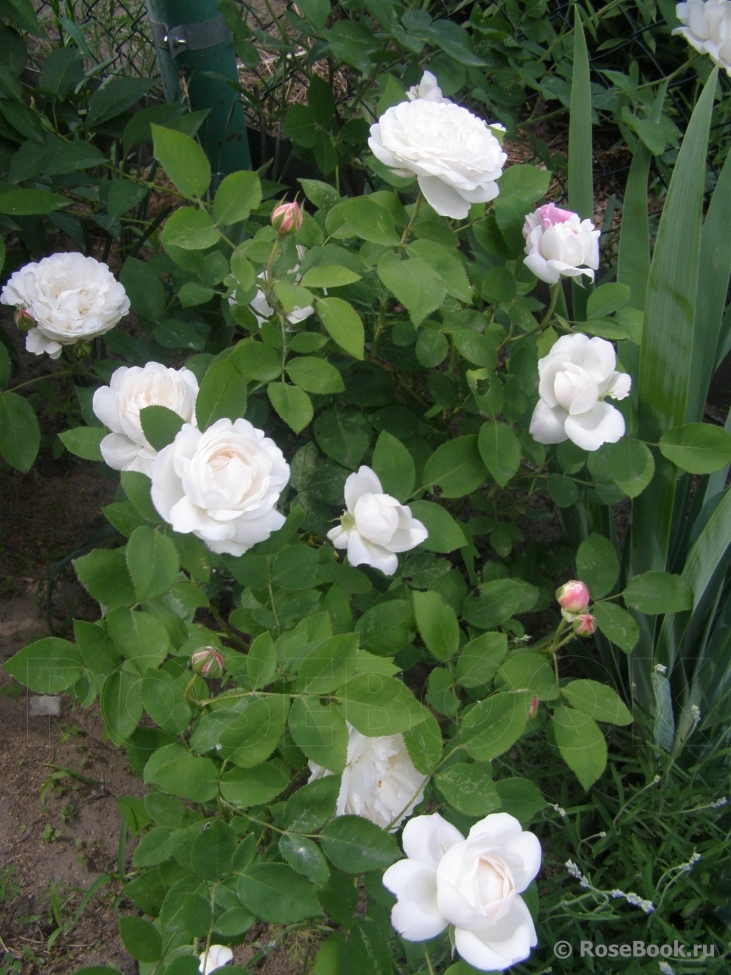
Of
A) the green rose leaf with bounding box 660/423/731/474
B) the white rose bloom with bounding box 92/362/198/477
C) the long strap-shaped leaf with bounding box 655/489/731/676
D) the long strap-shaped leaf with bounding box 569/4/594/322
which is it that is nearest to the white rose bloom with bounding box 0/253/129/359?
the white rose bloom with bounding box 92/362/198/477

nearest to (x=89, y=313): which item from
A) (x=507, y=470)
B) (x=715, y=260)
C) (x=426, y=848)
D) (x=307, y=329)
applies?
(x=307, y=329)

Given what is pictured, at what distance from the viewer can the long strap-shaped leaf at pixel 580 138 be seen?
1283 mm

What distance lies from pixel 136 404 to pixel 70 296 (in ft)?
1.34

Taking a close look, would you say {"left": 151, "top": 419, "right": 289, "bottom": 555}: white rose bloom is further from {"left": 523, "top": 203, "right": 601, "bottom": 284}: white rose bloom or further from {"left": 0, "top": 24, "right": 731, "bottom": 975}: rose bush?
{"left": 523, "top": 203, "right": 601, "bottom": 284}: white rose bloom

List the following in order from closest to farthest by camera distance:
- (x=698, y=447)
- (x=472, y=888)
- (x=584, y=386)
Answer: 1. (x=472, y=888)
2. (x=584, y=386)
3. (x=698, y=447)

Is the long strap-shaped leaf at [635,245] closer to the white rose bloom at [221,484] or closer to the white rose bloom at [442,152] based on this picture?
the white rose bloom at [442,152]

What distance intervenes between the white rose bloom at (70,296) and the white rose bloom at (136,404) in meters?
0.33

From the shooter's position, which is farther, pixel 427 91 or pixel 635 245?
pixel 635 245

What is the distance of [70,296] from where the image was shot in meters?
1.20

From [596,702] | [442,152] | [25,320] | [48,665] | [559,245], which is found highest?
[442,152]

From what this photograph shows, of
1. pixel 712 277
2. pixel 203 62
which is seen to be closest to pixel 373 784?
pixel 712 277

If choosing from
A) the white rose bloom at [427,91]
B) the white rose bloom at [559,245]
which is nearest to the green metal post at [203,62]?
the white rose bloom at [427,91]

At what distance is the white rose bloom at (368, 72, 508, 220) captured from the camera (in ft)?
2.93

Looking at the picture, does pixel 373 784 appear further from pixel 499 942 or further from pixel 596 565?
pixel 596 565
